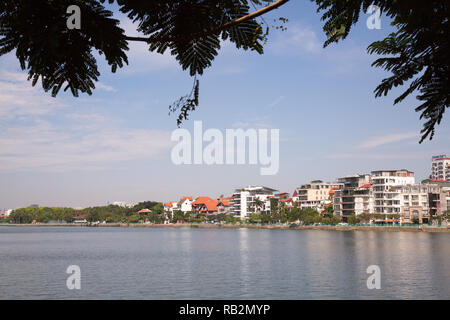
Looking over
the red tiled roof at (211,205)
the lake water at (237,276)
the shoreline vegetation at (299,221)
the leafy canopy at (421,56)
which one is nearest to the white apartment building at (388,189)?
the shoreline vegetation at (299,221)

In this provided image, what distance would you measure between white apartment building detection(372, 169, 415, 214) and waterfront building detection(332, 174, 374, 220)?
2.00 metres

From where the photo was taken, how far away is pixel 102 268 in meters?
48.3

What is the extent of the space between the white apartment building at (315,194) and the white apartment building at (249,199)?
62.1ft

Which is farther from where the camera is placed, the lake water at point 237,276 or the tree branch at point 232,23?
the lake water at point 237,276

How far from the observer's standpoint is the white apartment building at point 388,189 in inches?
4604

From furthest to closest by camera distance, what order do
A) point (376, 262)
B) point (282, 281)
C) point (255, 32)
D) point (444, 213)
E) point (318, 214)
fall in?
point (318, 214) → point (444, 213) → point (376, 262) → point (282, 281) → point (255, 32)

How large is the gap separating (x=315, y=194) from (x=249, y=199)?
103 ft

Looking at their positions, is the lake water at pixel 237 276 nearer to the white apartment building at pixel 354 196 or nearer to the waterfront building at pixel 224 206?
the white apartment building at pixel 354 196

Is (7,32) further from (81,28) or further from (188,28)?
(188,28)

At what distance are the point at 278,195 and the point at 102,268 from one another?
125 m

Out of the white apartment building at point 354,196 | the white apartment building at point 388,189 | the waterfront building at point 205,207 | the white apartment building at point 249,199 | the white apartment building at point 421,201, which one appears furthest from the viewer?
the waterfront building at point 205,207
